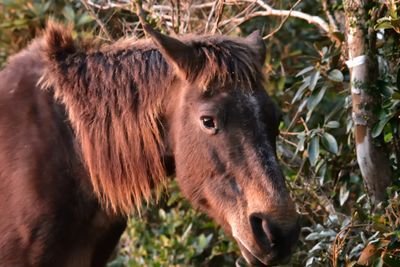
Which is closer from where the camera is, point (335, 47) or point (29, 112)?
point (29, 112)

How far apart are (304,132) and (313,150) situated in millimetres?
202

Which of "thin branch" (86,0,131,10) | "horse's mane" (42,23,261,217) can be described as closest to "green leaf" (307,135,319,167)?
"horse's mane" (42,23,261,217)

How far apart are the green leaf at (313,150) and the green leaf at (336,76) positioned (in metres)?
0.30

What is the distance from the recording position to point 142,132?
4.20m

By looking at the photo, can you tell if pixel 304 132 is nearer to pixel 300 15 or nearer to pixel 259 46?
pixel 300 15

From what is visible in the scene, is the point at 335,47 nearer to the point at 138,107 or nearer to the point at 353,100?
the point at 353,100

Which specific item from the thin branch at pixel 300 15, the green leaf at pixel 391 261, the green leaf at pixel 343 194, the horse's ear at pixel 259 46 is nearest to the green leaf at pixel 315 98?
the thin branch at pixel 300 15

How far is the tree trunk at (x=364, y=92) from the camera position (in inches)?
182

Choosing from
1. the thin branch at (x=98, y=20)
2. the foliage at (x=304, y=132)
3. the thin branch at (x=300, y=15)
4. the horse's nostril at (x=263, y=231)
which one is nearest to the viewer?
the horse's nostril at (x=263, y=231)

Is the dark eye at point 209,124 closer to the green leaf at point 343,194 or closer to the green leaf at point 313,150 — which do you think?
the green leaf at point 313,150

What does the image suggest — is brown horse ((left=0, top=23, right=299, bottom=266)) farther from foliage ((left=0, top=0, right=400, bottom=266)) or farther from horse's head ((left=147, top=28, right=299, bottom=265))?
foliage ((left=0, top=0, right=400, bottom=266))

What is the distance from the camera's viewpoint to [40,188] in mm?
4105

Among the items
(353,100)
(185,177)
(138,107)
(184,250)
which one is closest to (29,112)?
(138,107)

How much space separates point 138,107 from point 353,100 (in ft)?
3.49
